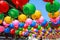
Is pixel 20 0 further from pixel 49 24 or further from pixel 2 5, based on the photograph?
pixel 49 24

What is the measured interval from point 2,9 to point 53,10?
40.4 inches

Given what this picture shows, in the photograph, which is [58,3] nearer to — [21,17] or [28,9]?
[28,9]

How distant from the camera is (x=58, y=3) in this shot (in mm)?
4273

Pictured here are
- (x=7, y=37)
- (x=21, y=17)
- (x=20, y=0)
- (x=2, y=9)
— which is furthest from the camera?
(x=7, y=37)

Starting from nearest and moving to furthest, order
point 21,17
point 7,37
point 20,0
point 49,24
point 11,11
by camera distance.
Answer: point 20,0, point 11,11, point 21,17, point 49,24, point 7,37

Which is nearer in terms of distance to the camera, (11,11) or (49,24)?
(11,11)

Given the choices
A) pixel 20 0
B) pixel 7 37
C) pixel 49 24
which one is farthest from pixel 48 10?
pixel 7 37

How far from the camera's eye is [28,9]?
13.6 ft

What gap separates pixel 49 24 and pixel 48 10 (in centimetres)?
233

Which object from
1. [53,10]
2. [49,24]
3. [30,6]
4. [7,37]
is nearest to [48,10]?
[53,10]

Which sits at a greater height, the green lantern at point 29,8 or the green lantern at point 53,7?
the green lantern at point 53,7

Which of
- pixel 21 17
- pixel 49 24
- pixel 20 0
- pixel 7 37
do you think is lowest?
pixel 20 0

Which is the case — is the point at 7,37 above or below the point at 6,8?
above

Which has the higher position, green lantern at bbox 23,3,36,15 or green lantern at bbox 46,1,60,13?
green lantern at bbox 46,1,60,13
